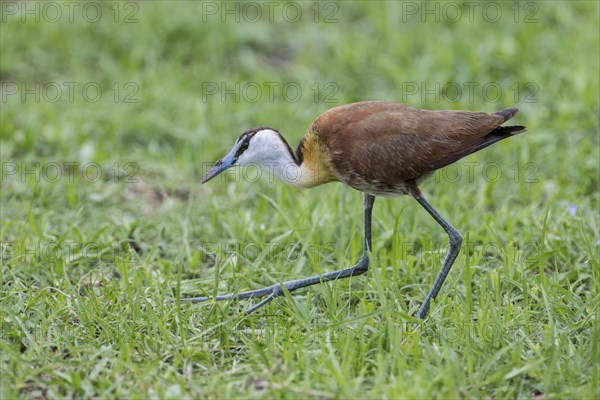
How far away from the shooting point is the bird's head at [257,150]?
485 centimetres

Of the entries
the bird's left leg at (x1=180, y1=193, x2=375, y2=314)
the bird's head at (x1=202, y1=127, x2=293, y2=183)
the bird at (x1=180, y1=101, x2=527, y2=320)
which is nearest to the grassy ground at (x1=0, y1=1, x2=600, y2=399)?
the bird's left leg at (x1=180, y1=193, x2=375, y2=314)

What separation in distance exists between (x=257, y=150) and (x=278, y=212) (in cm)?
97

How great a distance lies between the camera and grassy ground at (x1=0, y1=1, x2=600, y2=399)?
4059mm

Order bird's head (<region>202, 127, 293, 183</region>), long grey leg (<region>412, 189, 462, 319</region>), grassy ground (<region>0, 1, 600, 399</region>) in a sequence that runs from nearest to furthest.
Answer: grassy ground (<region>0, 1, 600, 399</region>) < long grey leg (<region>412, 189, 462, 319</region>) < bird's head (<region>202, 127, 293, 183</region>)

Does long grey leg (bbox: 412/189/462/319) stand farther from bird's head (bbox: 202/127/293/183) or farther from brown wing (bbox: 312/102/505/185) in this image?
bird's head (bbox: 202/127/293/183)

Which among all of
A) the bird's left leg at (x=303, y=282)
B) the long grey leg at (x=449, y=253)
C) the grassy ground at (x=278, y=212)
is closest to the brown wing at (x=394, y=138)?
the long grey leg at (x=449, y=253)

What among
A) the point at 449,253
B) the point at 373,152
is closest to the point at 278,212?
the point at 373,152

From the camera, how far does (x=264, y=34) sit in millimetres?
8844

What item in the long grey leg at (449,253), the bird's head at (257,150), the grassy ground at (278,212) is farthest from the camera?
the bird's head at (257,150)

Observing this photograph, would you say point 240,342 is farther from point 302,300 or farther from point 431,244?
point 431,244

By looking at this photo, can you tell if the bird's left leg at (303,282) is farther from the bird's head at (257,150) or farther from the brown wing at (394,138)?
the bird's head at (257,150)

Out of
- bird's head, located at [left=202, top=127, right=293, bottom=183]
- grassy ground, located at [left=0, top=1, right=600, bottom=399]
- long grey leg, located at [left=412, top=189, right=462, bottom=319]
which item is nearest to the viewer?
grassy ground, located at [left=0, top=1, right=600, bottom=399]

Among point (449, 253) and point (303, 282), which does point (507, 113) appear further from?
point (303, 282)

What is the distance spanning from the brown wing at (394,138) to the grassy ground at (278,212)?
532 millimetres
